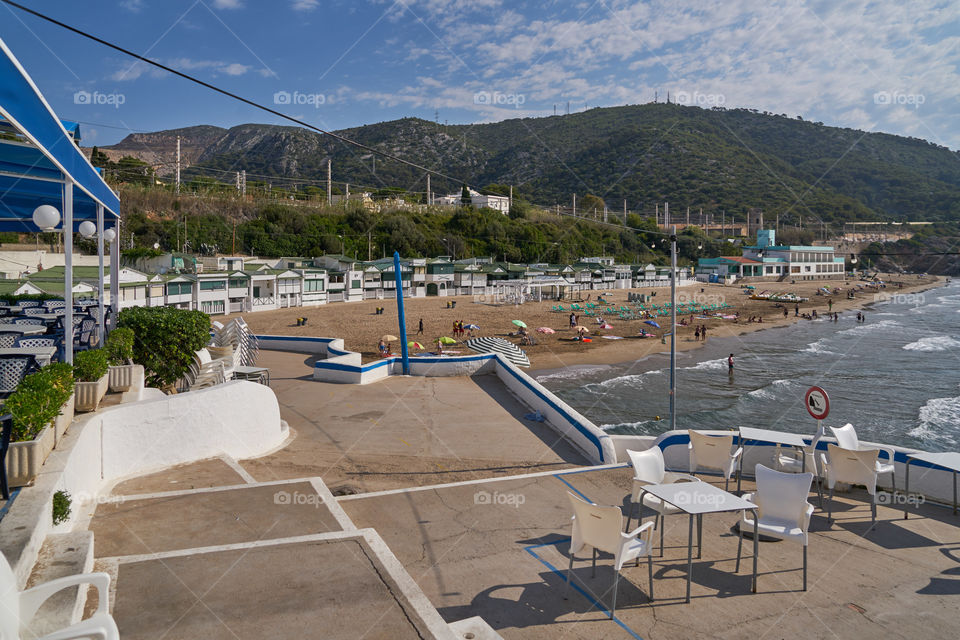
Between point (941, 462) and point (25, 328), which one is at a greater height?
point (25, 328)

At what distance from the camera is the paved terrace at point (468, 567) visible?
4.11 meters

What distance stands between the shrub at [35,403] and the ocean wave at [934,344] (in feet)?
153

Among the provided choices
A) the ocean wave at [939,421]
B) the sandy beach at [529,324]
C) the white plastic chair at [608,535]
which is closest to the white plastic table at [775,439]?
the white plastic chair at [608,535]

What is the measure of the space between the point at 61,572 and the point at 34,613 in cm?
86

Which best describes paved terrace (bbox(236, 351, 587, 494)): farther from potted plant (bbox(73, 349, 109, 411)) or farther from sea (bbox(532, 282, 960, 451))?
sea (bbox(532, 282, 960, 451))

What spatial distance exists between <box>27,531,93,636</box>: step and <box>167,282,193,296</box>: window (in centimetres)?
3898

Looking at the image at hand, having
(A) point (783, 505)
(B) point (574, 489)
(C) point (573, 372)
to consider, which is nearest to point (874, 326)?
(C) point (573, 372)

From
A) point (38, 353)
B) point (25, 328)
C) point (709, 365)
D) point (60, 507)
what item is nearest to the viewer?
point (60, 507)

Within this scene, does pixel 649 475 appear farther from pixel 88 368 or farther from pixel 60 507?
pixel 88 368

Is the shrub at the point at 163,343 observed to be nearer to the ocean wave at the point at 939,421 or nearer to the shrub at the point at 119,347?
the shrub at the point at 119,347

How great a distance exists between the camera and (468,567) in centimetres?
552

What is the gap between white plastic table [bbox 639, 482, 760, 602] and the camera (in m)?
4.96

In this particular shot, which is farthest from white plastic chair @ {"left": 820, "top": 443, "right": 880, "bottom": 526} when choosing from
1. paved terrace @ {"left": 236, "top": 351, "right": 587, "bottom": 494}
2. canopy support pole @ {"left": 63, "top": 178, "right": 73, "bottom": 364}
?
canopy support pole @ {"left": 63, "top": 178, "right": 73, "bottom": 364}

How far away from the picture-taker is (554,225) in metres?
110
